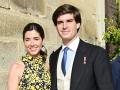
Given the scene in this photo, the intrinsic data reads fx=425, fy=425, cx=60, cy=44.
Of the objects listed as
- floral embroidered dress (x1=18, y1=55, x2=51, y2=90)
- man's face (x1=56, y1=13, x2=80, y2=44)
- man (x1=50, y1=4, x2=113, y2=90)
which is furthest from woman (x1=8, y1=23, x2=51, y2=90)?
man's face (x1=56, y1=13, x2=80, y2=44)

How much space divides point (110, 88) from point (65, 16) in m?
0.71

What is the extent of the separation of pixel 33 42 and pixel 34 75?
0.31 m

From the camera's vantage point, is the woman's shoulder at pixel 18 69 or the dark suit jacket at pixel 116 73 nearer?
the dark suit jacket at pixel 116 73

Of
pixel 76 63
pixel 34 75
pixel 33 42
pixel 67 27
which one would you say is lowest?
pixel 34 75

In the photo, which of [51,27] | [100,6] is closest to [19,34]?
[51,27]

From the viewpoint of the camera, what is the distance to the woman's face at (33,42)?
3.93m

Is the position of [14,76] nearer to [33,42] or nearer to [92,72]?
[33,42]

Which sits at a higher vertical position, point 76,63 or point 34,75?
point 76,63

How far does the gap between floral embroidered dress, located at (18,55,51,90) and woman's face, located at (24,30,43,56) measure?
3.2 inches

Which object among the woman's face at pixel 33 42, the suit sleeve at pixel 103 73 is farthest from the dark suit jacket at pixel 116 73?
the woman's face at pixel 33 42

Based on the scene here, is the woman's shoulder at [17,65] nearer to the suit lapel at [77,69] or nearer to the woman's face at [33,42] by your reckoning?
the woman's face at [33,42]

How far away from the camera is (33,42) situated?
3924 millimetres

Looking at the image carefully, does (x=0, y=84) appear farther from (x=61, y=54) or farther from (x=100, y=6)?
Answer: (x=100, y=6)

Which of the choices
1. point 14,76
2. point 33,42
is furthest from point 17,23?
point 14,76
